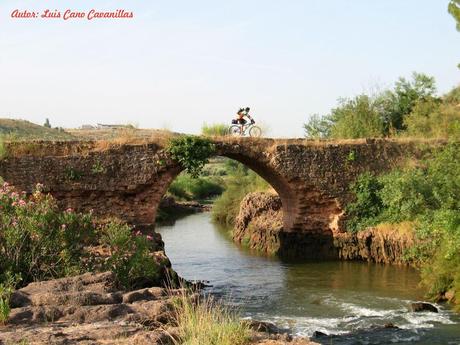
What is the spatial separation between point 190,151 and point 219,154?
1.13m

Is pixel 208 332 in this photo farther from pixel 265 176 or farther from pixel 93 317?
pixel 265 176

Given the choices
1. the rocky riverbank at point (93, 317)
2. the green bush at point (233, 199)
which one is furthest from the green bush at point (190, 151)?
the green bush at point (233, 199)

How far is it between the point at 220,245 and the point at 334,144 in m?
6.41

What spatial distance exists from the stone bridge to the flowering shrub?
5005 millimetres

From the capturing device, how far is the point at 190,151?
57.5 feet

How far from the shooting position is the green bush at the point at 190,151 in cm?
1745

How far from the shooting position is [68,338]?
603 cm

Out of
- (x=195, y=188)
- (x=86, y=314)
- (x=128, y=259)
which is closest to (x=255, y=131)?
(x=128, y=259)

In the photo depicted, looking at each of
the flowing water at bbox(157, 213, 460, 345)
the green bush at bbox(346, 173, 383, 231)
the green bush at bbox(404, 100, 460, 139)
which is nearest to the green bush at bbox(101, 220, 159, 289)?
the flowing water at bbox(157, 213, 460, 345)

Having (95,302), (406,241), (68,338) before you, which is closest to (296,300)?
(406,241)

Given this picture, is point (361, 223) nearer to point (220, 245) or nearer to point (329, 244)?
point (329, 244)

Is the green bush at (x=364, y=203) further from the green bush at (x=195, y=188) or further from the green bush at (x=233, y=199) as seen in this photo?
the green bush at (x=195, y=188)

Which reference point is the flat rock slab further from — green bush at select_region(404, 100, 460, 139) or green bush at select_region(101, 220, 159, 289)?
green bush at select_region(404, 100, 460, 139)

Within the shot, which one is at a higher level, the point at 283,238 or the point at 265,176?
the point at 265,176
